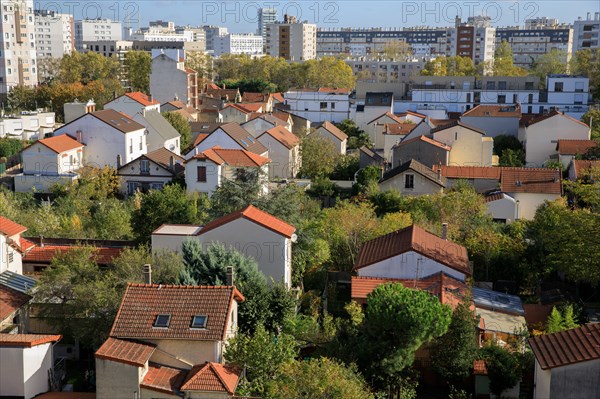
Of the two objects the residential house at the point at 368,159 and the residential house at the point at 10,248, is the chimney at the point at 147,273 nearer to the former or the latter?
the residential house at the point at 10,248

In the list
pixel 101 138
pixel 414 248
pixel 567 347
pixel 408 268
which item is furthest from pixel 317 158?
pixel 567 347

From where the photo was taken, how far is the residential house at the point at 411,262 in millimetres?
20406

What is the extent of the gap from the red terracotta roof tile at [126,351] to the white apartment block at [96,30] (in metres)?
130

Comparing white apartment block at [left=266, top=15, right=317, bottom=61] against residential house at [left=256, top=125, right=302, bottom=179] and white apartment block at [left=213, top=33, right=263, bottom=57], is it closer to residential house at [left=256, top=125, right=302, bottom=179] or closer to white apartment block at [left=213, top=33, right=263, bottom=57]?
white apartment block at [left=213, top=33, right=263, bottom=57]

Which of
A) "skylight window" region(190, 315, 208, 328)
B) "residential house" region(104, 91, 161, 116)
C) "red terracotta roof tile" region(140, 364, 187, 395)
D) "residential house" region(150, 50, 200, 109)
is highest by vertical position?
"residential house" region(150, 50, 200, 109)

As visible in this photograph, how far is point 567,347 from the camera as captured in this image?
14820 millimetres

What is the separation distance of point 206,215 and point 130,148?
15.3 metres

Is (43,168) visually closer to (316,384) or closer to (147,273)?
(147,273)

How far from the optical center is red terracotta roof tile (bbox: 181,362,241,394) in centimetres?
1420

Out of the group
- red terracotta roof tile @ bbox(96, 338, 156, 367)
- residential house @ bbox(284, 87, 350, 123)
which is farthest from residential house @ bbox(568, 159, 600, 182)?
residential house @ bbox(284, 87, 350, 123)

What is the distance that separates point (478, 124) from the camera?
50.6 m

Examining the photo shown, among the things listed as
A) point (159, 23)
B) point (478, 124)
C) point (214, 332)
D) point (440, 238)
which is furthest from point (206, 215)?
point (159, 23)

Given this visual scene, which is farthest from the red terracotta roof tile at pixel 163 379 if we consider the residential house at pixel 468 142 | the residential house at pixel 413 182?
the residential house at pixel 468 142

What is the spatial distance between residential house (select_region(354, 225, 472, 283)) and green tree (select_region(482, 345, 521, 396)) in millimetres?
4169
